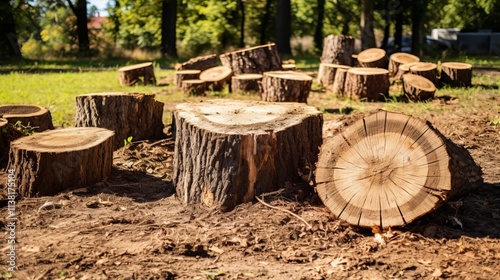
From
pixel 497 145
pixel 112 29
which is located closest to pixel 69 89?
pixel 497 145

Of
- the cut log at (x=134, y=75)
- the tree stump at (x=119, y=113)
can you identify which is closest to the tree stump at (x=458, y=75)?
the cut log at (x=134, y=75)

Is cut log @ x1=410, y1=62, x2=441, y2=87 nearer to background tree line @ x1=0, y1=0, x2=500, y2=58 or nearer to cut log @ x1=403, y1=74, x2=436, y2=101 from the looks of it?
cut log @ x1=403, y1=74, x2=436, y2=101

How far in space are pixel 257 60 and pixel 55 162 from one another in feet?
25.4

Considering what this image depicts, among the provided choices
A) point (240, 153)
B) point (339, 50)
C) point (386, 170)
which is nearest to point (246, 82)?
point (339, 50)

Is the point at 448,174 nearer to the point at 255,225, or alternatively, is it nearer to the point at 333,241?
the point at 333,241

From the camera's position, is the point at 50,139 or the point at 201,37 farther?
the point at 201,37

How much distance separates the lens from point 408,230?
14.4 ft

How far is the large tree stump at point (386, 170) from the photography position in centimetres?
430

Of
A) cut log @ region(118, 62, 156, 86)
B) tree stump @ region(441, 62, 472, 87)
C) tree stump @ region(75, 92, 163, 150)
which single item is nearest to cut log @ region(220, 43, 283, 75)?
cut log @ region(118, 62, 156, 86)

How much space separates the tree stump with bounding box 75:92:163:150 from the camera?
22.1 ft

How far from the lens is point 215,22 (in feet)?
98.3

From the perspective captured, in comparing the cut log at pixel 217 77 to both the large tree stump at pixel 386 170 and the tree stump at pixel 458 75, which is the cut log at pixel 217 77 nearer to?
the tree stump at pixel 458 75

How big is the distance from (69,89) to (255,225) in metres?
9.37

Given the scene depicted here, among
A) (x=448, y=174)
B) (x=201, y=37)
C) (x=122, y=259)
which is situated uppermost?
(x=201, y=37)
